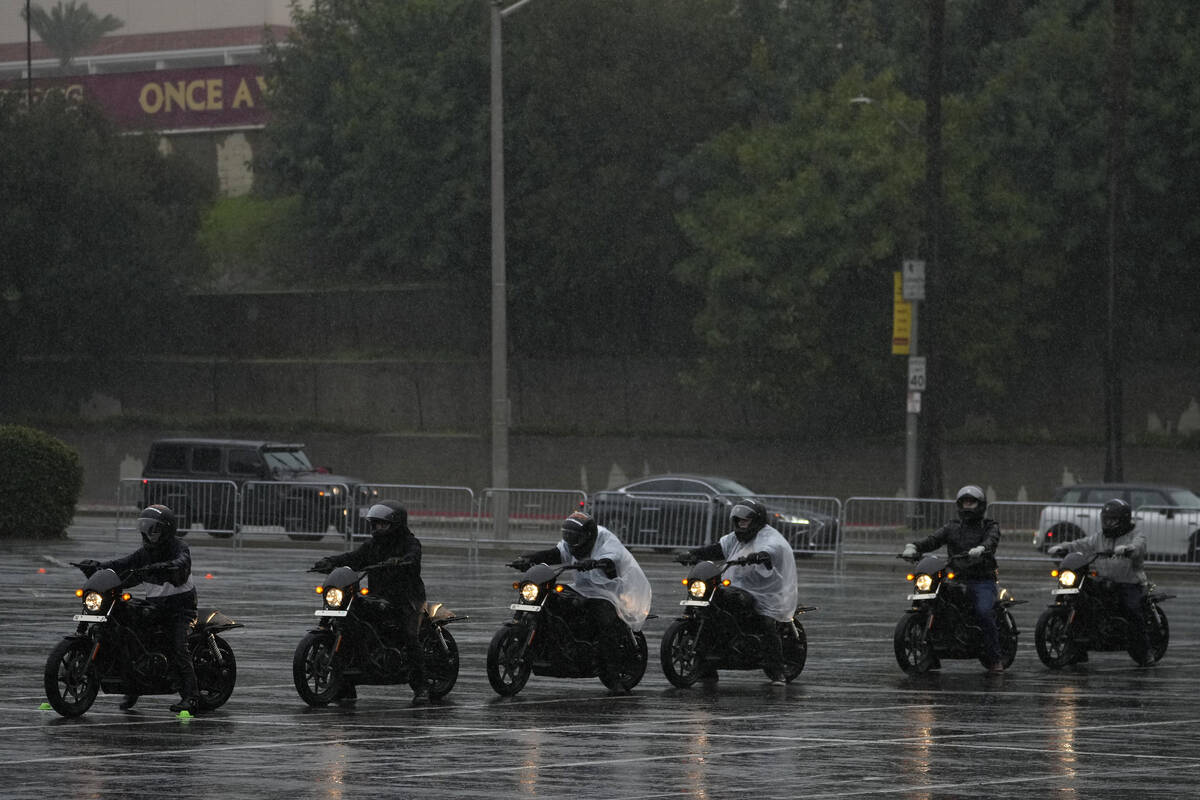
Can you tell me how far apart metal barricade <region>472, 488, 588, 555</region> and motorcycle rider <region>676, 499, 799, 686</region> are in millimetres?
19297

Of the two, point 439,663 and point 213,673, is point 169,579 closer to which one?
point 213,673

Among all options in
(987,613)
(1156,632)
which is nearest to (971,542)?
(987,613)

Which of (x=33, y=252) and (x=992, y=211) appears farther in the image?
(x=33, y=252)

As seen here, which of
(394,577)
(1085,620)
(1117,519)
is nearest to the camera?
(394,577)

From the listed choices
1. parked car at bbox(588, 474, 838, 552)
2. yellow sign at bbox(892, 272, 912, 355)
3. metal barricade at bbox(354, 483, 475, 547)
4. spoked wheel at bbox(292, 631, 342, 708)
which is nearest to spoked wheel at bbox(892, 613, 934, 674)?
spoked wheel at bbox(292, 631, 342, 708)

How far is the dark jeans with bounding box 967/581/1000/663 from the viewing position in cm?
1958

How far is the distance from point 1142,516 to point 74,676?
22586 mm

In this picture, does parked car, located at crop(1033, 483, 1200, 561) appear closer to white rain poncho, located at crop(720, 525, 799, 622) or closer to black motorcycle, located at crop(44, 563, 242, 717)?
white rain poncho, located at crop(720, 525, 799, 622)

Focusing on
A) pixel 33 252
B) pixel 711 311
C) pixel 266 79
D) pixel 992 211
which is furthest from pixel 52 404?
pixel 992 211

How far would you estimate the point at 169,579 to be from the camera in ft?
50.5

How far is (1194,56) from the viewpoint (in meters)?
49.2

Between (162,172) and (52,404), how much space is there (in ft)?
25.5

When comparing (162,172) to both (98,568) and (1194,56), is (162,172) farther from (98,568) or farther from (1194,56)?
(98,568)

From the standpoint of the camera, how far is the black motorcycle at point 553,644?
17.0m
